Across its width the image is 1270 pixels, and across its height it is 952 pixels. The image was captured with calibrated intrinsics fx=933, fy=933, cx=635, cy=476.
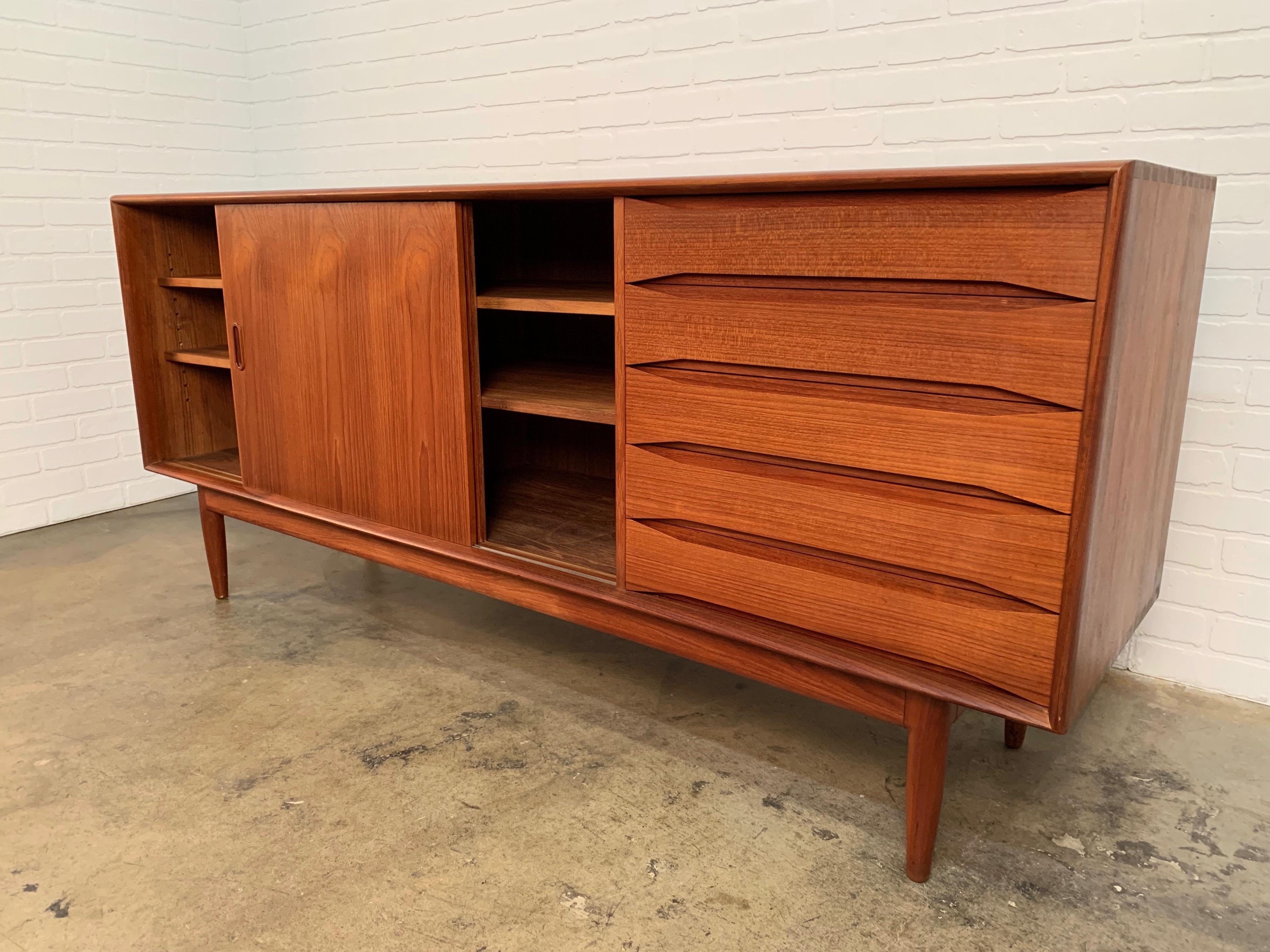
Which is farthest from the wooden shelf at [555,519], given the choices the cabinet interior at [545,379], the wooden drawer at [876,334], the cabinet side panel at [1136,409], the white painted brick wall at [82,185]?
the white painted brick wall at [82,185]

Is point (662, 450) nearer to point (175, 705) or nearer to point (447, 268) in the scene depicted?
point (447, 268)

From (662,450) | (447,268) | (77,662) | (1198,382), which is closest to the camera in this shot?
(662,450)

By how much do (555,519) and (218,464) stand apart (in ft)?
3.60

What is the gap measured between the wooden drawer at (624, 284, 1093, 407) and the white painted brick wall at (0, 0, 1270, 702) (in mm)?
962

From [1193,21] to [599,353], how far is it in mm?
1397

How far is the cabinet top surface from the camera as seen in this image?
109 centimetres

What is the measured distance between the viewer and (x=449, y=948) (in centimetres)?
129

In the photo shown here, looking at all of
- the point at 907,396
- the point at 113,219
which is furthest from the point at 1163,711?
the point at 113,219

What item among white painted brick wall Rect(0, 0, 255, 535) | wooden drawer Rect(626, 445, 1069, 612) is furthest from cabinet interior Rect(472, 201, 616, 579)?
white painted brick wall Rect(0, 0, 255, 535)

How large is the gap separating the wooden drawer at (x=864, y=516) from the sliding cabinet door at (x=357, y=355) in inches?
18.9

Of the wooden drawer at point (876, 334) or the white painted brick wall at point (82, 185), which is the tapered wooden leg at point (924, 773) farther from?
the white painted brick wall at point (82, 185)

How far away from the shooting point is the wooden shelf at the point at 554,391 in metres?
1.73

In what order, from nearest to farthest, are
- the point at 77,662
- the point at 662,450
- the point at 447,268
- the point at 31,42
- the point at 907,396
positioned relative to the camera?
1. the point at 907,396
2. the point at 662,450
3. the point at 447,268
4. the point at 77,662
5. the point at 31,42

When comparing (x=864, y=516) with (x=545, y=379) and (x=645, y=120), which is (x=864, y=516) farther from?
(x=645, y=120)
